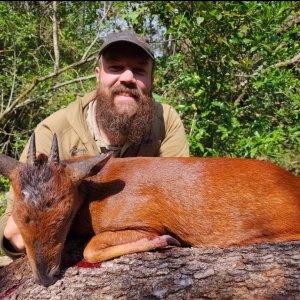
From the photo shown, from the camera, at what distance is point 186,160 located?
3963 millimetres

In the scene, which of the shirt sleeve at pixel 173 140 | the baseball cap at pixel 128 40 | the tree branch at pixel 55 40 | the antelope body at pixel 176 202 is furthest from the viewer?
the tree branch at pixel 55 40

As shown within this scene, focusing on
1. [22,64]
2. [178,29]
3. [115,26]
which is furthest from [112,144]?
[22,64]

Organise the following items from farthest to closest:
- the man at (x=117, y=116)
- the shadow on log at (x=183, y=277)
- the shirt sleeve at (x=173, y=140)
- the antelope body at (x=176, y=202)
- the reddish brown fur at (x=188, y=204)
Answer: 1. the shirt sleeve at (x=173, y=140)
2. the man at (x=117, y=116)
3. the reddish brown fur at (x=188, y=204)
4. the antelope body at (x=176, y=202)
5. the shadow on log at (x=183, y=277)

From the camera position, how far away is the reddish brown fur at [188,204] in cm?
366

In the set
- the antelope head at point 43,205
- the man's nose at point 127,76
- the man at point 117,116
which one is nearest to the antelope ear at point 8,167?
the antelope head at point 43,205

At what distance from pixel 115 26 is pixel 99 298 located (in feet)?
20.7

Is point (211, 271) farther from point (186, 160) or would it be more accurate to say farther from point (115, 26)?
point (115, 26)

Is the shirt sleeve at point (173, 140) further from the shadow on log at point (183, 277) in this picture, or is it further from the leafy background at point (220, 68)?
the shadow on log at point (183, 277)

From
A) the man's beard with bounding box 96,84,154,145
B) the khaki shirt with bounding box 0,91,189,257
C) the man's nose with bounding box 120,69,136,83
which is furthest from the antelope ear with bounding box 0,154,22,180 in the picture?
the man's nose with bounding box 120,69,136,83

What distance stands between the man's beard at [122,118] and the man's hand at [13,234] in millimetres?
1688

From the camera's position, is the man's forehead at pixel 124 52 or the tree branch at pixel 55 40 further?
the tree branch at pixel 55 40

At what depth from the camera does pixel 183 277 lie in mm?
2963

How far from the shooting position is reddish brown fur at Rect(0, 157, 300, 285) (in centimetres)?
366

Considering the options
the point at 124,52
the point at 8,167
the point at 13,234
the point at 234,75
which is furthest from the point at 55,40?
the point at 8,167
